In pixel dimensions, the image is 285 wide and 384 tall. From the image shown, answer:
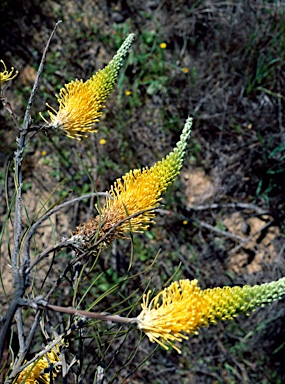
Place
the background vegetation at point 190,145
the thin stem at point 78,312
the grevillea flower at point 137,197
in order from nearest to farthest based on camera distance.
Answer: the thin stem at point 78,312 → the grevillea flower at point 137,197 → the background vegetation at point 190,145

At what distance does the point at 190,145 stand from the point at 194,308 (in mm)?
1920

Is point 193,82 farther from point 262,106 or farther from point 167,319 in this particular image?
point 167,319

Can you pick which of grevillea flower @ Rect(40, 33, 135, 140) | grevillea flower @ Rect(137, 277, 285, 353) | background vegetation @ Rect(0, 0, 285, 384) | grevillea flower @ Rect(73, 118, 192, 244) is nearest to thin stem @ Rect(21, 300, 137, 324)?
grevillea flower @ Rect(137, 277, 285, 353)

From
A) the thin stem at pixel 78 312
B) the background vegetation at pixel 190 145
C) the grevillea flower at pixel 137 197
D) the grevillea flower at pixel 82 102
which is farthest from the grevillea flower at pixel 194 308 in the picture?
the background vegetation at pixel 190 145

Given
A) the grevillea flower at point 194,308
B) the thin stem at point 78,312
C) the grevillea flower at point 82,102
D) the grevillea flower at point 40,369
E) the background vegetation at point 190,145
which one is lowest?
the background vegetation at point 190,145

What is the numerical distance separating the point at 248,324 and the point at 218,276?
0.27m

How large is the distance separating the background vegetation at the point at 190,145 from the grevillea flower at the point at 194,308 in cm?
158

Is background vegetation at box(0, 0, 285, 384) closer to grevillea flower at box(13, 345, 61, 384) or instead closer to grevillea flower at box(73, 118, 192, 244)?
grevillea flower at box(13, 345, 61, 384)

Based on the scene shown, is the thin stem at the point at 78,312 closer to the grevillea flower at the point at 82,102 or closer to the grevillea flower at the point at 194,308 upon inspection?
the grevillea flower at the point at 194,308

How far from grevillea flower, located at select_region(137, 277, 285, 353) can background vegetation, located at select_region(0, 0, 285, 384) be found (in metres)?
1.58

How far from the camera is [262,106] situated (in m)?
2.46

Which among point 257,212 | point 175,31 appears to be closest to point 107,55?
point 175,31

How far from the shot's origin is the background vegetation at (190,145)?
220 centimetres

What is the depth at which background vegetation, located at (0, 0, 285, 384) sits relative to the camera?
7.20 ft
